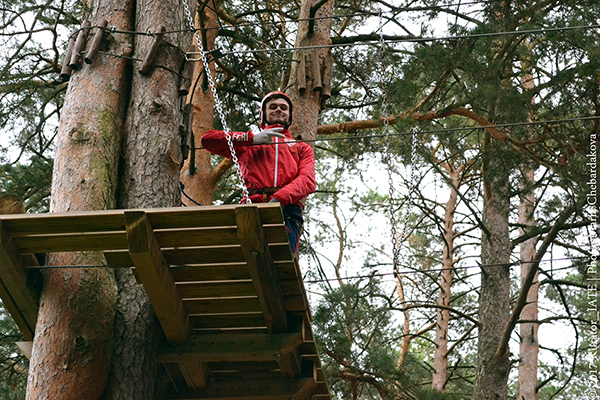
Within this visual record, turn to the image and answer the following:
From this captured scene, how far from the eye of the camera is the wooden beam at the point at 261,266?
2.79m

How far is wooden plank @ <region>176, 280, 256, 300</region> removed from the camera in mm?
3240

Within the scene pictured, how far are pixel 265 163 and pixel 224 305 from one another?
97 centimetres

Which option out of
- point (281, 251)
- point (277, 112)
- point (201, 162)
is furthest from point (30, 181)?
point (281, 251)

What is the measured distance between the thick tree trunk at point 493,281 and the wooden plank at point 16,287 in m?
4.55

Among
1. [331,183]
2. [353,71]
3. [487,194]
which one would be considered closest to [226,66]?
[353,71]

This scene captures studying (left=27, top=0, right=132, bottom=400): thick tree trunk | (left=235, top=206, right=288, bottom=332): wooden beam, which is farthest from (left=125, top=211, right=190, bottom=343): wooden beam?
(left=235, top=206, right=288, bottom=332): wooden beam

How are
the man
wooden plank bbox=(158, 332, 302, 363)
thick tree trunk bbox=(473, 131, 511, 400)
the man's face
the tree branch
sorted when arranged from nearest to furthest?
1. wooden plank bbox=(158, 332, 302, 363)
2. the man
3. the man's face
4. the tree branch
5. thick tree trunk bbox=(473, 131, 511, 400)

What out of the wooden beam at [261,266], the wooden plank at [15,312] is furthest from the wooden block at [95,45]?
the wooden beam at [261,266]

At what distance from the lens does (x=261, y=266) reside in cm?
299

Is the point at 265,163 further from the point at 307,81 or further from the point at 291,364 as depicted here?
the point at 307,81

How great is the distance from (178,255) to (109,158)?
0.81 metres

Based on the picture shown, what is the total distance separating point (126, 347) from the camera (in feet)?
10.6

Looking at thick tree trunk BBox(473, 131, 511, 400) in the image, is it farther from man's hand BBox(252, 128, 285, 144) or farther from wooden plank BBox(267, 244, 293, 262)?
wooden plank BBox(267, 244, 293, 262)

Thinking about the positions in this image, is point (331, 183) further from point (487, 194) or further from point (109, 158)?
point (109, 158)
